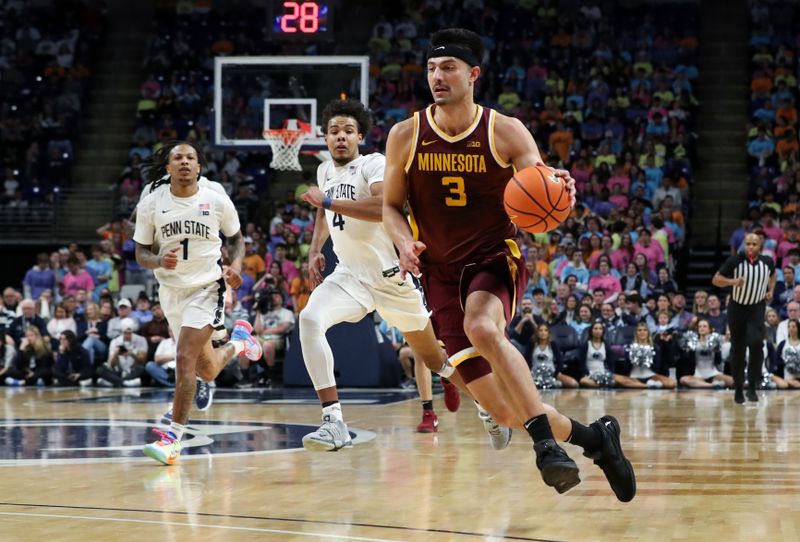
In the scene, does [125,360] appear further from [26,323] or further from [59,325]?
[26,323]

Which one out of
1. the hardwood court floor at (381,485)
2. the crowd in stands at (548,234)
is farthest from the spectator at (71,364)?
the hardwood court floor at (381,485)

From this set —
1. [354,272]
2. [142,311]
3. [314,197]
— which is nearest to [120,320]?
[142,311]

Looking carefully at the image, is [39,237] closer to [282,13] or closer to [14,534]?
[282,13]

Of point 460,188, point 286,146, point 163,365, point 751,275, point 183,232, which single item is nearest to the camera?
point 460,188

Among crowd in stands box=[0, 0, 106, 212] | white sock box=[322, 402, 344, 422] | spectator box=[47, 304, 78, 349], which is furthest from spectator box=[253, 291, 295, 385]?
white sock box=[322, 402, 344, 422]

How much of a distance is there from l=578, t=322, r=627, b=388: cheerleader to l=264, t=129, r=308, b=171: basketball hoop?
4.41m

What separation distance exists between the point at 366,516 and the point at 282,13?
1198 centimetres

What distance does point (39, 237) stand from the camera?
22.3 m

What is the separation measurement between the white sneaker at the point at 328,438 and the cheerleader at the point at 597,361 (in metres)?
9.27

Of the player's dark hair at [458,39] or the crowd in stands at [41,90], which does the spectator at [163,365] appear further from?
the player's dark hair at [458,39]

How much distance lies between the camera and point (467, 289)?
600 cm

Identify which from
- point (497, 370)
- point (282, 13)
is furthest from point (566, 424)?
point (282, 13)

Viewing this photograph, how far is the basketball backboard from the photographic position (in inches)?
639

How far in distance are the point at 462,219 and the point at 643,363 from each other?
10.9 m
